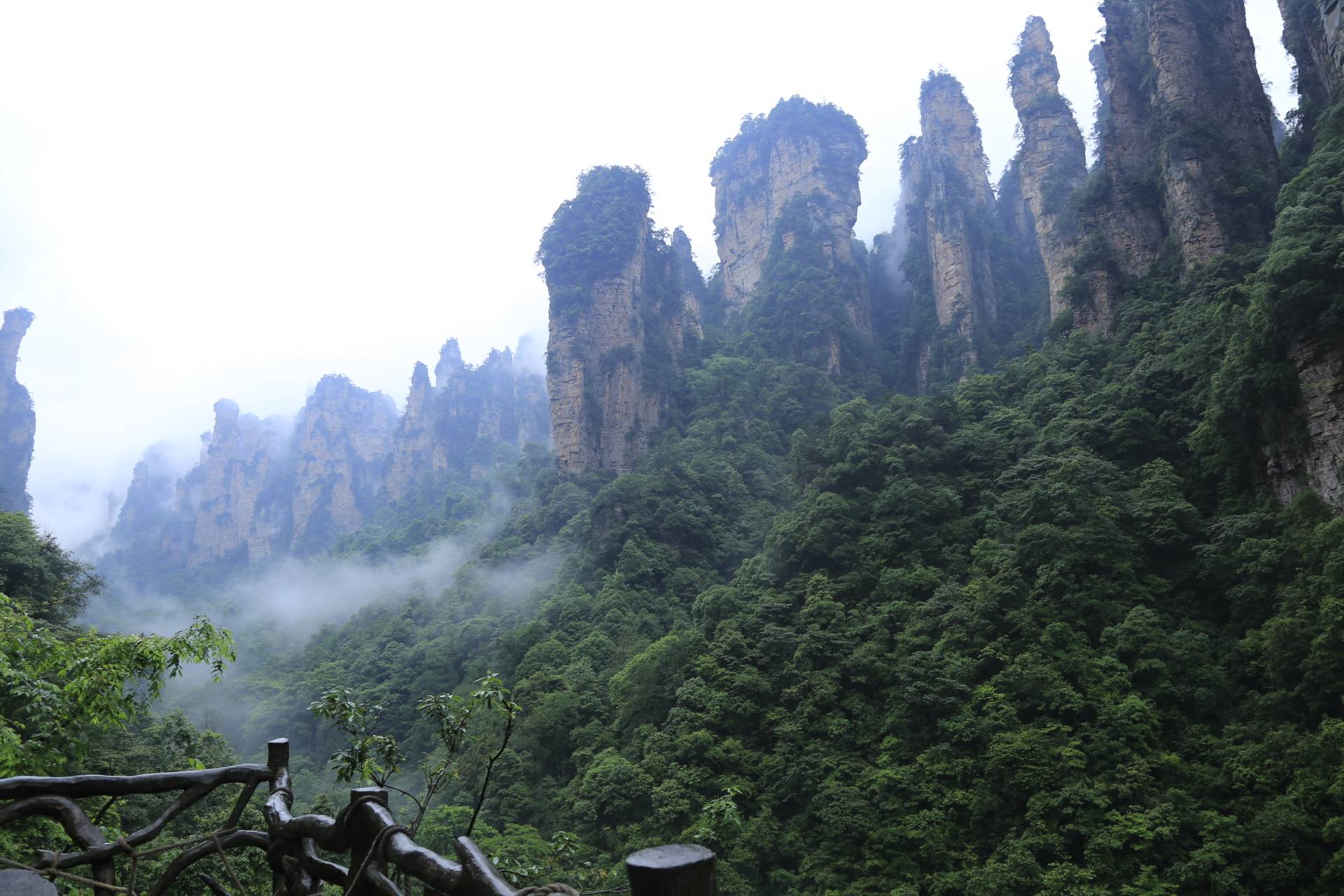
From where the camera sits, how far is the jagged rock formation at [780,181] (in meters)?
46.7

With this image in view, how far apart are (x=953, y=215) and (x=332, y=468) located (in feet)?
174

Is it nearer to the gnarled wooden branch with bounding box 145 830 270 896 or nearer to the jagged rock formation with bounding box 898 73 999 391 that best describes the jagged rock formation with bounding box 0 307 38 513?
the jagged rock formation with bounding box 898 73 999 391

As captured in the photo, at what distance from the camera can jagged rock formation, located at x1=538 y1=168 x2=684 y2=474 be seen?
126 ft

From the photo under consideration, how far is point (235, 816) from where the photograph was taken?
1787 millimetres

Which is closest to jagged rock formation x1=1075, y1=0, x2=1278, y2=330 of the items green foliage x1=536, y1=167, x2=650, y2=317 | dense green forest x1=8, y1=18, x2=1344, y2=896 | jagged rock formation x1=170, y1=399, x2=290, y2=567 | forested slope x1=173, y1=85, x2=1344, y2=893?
dense green forest x1=8, y1=18, x2=1344, y2=896

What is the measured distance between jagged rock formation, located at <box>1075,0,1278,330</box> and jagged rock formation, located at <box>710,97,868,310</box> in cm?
2009

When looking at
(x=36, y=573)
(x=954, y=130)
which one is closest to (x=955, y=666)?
(x=36, y=573)

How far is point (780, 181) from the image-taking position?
48.5m

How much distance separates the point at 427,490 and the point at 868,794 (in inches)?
1959

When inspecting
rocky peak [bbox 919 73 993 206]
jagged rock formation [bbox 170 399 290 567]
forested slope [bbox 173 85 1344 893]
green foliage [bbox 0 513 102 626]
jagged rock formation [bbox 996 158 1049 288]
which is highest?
rocky peak [bbox 919 73 993 206]

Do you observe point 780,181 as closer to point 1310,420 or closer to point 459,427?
point 459,427

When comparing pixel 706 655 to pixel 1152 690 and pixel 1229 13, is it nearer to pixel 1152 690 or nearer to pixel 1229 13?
pixel 1152 690

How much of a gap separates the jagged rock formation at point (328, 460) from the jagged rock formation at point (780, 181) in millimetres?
21068

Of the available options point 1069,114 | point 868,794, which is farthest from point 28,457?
point 1069,114
